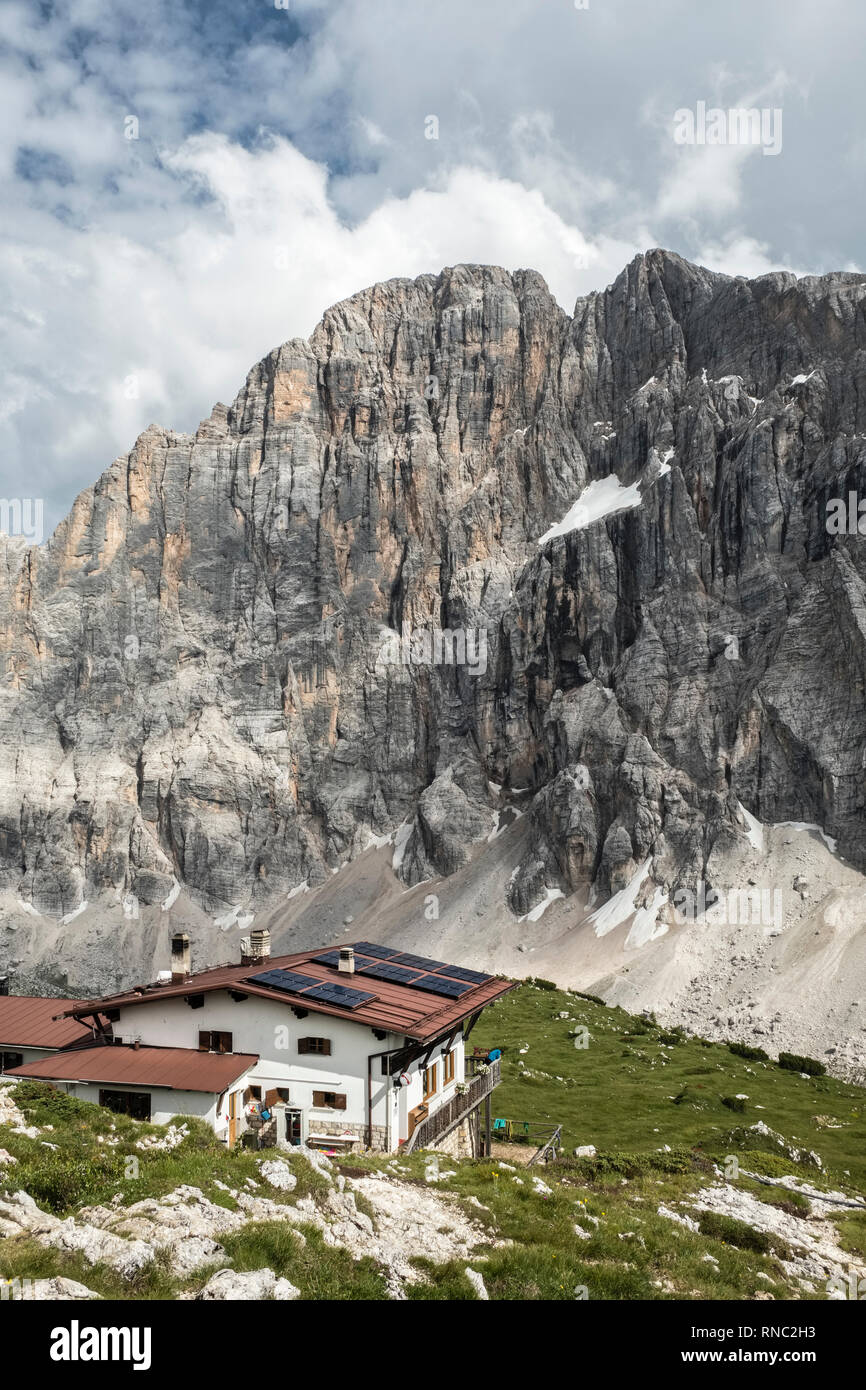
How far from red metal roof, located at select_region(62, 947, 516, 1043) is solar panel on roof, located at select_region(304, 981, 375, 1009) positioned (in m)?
0.16

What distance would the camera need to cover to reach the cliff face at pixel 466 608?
106 m

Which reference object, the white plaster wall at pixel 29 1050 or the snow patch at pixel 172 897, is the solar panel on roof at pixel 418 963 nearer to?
the white plaster wall at pixel 29 1050

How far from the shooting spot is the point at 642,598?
396 feet

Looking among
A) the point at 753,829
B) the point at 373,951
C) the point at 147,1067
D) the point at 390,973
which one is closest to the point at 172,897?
the point at 753,829

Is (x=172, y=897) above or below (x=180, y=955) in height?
below

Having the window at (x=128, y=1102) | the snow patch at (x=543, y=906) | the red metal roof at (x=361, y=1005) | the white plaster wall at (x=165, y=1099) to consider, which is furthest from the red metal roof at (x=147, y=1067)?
the snow patch at (x=543, y=906)

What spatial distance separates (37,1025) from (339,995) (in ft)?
40.5

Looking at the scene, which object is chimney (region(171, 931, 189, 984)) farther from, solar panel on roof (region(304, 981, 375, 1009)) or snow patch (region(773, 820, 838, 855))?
snow patch (region(773, 820, 838, 855))

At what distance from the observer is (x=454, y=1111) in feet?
107

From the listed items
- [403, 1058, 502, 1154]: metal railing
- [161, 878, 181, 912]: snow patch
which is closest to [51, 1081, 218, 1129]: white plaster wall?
[403, 1058, 502, 1154]: metal railing

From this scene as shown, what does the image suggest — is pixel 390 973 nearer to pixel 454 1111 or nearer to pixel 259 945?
pixel 259 945
